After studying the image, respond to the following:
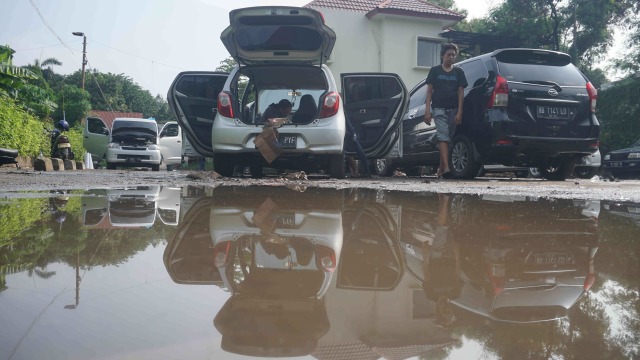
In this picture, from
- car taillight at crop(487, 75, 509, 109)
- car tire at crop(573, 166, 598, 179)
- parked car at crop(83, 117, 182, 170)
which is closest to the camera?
car taillight at crop(487, 75, 509, 109)

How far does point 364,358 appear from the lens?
104 centimetres

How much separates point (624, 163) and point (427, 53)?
13.4 m

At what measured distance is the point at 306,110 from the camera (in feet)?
24.3

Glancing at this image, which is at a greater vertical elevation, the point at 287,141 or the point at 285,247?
the point at 287,141

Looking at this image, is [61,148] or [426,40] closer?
[61,148]

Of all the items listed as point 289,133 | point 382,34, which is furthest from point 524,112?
point 382,34

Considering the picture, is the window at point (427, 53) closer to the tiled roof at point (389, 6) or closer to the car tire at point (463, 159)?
the tiled roof at point (389, 6)

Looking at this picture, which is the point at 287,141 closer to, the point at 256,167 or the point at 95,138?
the point at 256,167

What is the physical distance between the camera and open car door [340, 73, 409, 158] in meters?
7.28

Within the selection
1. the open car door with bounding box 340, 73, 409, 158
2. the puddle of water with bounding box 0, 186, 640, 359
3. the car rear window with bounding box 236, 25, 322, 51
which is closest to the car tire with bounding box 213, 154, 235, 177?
the car rear window with bounding box 236, 25, 322, 51

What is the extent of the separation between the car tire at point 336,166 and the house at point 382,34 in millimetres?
16915

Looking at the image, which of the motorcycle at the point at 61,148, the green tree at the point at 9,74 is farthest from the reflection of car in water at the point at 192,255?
the motorcycle at the point at 61,148

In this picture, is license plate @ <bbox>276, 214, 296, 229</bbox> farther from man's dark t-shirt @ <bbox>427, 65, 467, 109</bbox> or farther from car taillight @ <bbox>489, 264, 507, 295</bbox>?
man's dark t-shirt @ <bbox>427, 65, 467, 109</bbox>

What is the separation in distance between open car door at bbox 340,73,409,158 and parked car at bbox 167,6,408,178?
0.01 metres
